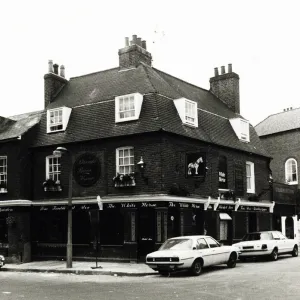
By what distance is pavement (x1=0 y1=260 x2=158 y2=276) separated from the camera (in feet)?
65.4

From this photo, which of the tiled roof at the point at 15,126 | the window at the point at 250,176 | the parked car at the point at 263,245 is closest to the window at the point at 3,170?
the tiled roof at the point at 15,126

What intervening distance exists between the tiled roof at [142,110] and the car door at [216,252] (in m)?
6.01

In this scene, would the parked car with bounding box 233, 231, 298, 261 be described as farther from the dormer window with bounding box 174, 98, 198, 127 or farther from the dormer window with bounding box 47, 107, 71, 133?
the dormer window with bounding box 47, 107, 71, 133

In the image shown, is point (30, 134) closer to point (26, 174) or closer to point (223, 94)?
point (26, 174)

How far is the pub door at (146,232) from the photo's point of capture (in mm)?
23266

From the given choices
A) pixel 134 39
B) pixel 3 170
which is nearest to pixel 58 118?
pixel 3 170

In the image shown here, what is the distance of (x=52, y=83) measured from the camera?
29484 millimetres

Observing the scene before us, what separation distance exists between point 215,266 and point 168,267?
4.15m

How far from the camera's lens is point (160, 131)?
914 inches

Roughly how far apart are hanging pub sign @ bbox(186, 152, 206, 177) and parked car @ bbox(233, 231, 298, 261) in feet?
12.6

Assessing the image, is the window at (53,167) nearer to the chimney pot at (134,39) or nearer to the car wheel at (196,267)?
the chimney pot at (134,39)

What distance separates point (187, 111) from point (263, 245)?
7.68m

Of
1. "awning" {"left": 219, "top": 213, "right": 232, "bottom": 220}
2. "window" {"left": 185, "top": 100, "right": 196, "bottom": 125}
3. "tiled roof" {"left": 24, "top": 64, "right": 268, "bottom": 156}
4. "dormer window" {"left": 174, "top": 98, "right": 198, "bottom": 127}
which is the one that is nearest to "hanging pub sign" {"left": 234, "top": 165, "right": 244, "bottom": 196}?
"tiled roof" {"left": 24, "top": 64, "right": 268, "bottom": 156}

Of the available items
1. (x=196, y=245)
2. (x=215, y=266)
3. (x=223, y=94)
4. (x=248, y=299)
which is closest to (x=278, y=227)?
(x=223, y=94)
